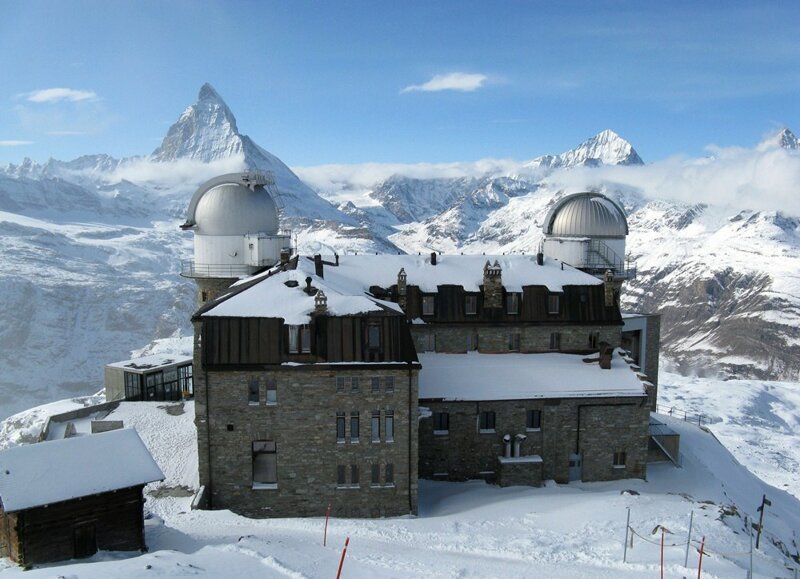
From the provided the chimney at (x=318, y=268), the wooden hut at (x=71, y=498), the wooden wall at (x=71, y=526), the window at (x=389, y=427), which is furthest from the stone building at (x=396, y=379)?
the wooden wall at (x=71, y=526)

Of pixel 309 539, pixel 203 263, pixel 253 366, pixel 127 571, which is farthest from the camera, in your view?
pixel 203 263

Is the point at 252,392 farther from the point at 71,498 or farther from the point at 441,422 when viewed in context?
the point at 441,422

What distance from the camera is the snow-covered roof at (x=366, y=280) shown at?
33969mm

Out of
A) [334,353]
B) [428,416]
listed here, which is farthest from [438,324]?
[334,353]

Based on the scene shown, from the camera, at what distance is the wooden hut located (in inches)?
967

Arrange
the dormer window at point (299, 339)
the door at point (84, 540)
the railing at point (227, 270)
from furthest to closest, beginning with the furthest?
1. the railing at point (227, 270)
2. the dormer window at point (299, 339)
3. the door at point (84, 540)

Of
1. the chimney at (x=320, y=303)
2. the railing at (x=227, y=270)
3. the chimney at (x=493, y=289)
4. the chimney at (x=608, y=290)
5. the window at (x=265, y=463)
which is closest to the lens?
the chimney at (x=320, y=303)

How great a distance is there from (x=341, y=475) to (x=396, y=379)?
574 cm

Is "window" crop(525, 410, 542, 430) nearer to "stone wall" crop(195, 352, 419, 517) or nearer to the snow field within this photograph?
the snow field

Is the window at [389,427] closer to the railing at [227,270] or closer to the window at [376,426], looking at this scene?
the window at [376,426]

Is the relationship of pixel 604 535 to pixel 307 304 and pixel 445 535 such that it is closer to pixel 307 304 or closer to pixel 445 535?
pixel 445 535

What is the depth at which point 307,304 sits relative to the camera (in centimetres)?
3425

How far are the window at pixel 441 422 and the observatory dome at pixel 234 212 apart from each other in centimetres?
2122

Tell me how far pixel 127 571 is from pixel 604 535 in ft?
64.8
